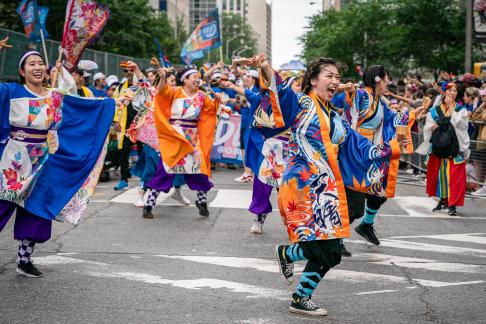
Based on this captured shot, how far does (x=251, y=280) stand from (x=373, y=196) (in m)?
2.25

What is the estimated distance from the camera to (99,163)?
24.5 ft

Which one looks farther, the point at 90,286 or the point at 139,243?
the point at 139,243

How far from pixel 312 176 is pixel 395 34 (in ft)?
99.3

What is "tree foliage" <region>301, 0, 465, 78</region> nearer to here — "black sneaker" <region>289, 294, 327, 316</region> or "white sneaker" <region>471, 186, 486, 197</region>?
"white sneaker" <region>471, 186, 486, 197</region>

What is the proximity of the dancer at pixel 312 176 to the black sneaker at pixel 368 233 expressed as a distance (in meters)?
2.93

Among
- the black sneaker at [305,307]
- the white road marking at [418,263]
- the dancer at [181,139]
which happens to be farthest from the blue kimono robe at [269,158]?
the black sneaker at [305,307]

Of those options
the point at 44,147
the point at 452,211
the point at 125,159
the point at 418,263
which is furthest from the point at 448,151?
the point at 44,147

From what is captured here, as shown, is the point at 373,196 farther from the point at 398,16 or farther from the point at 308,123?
the point at 398,16

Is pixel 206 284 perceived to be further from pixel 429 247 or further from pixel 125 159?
pixel 125 159

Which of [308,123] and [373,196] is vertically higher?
[308,123]

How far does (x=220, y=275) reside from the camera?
267 inches

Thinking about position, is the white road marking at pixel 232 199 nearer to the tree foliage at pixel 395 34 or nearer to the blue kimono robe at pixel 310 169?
the blue kimono robe at pixel 310 169

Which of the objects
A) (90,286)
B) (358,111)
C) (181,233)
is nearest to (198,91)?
(181,233)

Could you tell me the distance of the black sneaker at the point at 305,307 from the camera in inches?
218
